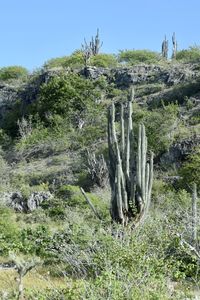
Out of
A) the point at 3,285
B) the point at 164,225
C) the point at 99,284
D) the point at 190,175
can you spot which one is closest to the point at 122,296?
the point at 99,284

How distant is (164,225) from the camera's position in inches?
402

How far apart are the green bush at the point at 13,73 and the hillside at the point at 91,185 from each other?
6.31 ft

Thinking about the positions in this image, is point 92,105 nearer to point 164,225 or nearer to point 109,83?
point 109,83

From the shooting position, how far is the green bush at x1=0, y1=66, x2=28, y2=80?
4975cm

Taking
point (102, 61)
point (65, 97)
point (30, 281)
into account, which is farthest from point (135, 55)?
point (30, 281)

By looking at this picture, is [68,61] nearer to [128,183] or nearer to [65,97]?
[65,97]

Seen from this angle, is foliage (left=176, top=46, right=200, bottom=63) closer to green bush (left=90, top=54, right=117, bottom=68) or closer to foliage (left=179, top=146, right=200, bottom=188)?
green bush (left=90, top=54, right=117, bottom=68)

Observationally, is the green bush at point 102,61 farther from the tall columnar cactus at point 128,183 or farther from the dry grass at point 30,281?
the dry grass at point 30,281

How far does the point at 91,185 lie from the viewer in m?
23.4

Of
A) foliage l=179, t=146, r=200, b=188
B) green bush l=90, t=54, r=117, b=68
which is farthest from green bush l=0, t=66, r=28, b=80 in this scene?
foliage l=179, t=146, r=200, b=188

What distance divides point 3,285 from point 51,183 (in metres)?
16.4

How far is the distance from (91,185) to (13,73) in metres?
28.9

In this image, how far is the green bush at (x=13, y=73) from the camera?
49.8 m

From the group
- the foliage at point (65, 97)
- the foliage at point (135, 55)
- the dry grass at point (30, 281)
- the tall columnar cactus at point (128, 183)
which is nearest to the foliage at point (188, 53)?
the foliage at point (135, 55)
